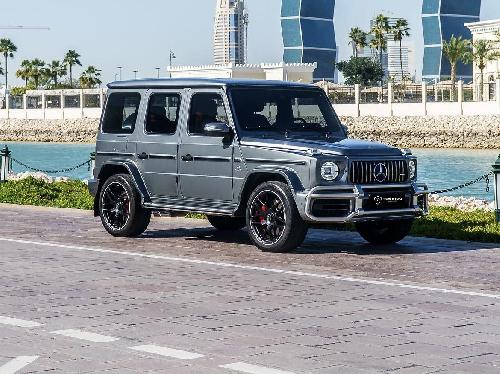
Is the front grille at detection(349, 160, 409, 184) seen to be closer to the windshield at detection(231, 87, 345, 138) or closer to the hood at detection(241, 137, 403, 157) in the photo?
the hood at detection(241, 137, 403, 157)

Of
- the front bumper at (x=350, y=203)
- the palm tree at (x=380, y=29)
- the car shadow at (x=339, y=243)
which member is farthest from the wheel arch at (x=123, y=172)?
the palm tree at (x=380, y=29)

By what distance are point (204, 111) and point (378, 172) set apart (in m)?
2.57

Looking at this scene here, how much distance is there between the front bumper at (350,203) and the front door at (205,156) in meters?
1.40

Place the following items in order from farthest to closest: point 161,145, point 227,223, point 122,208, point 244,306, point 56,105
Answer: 1. point 56,105
2. point 227,223
3. point 122,208
4. point 161,145
5. point 244,306

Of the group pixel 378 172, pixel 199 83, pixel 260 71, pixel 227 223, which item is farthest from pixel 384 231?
pixel 260 71

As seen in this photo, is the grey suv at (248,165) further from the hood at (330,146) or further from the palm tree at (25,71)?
the palm tree at (25,71)

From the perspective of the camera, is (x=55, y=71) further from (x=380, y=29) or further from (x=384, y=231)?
(x=384, y=231)

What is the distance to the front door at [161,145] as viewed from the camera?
15969 mm

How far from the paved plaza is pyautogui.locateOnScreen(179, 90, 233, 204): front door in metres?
0.69

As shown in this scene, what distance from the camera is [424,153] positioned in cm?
10231

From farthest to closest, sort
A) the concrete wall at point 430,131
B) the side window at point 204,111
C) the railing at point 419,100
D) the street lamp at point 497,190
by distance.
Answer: the railing at point 419,100, the concrete wall at point 430,131, the street lamp at point 497,190, the side window at point 204,111

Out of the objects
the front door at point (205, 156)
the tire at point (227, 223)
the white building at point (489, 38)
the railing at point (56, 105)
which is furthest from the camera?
the white building at point (489, 38)

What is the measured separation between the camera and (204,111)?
51.5ft

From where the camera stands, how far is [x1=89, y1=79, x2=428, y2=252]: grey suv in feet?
46.7
